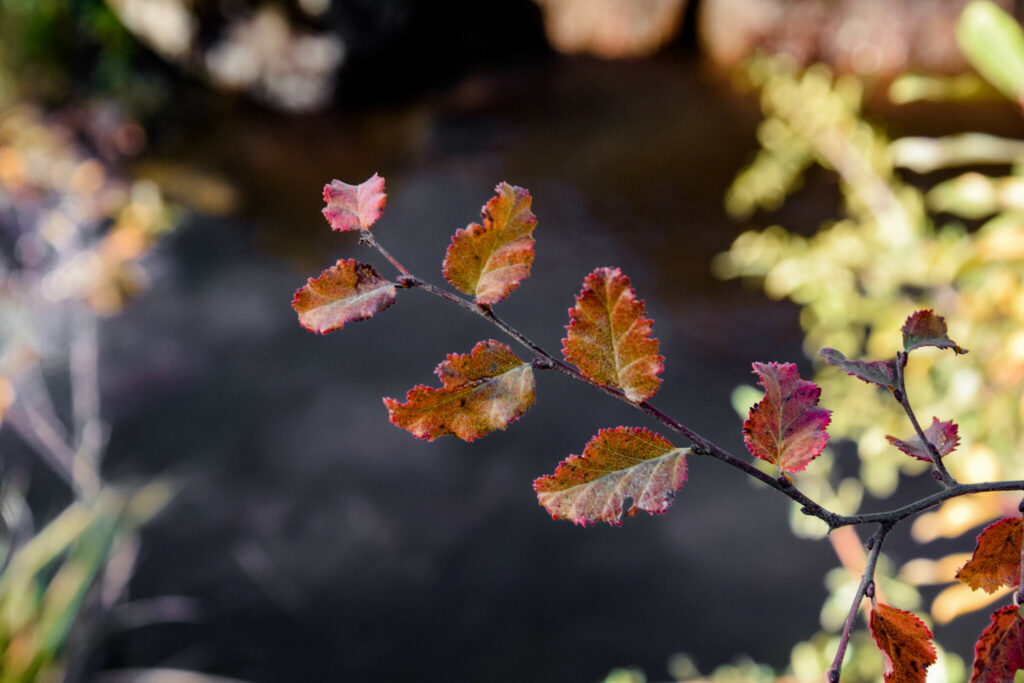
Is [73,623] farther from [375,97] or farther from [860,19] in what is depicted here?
[860,19]

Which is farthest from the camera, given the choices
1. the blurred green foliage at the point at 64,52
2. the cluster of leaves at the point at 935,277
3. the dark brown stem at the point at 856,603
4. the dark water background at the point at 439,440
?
the blurred green foliage at the point at 64,52

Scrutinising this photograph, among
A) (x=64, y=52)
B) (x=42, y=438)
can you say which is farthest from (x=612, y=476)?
(x=64, y=52)

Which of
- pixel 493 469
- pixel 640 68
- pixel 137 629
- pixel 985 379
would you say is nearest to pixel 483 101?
pixel 640 68

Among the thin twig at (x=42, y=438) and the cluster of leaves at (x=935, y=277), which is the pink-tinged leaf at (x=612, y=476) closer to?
the cluster of leaves at (x=935, y=277)

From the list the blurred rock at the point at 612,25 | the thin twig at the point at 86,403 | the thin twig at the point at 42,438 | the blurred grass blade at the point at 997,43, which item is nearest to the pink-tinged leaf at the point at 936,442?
the blurred grass blade at the point at 997,43

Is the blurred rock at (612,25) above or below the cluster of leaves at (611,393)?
above
